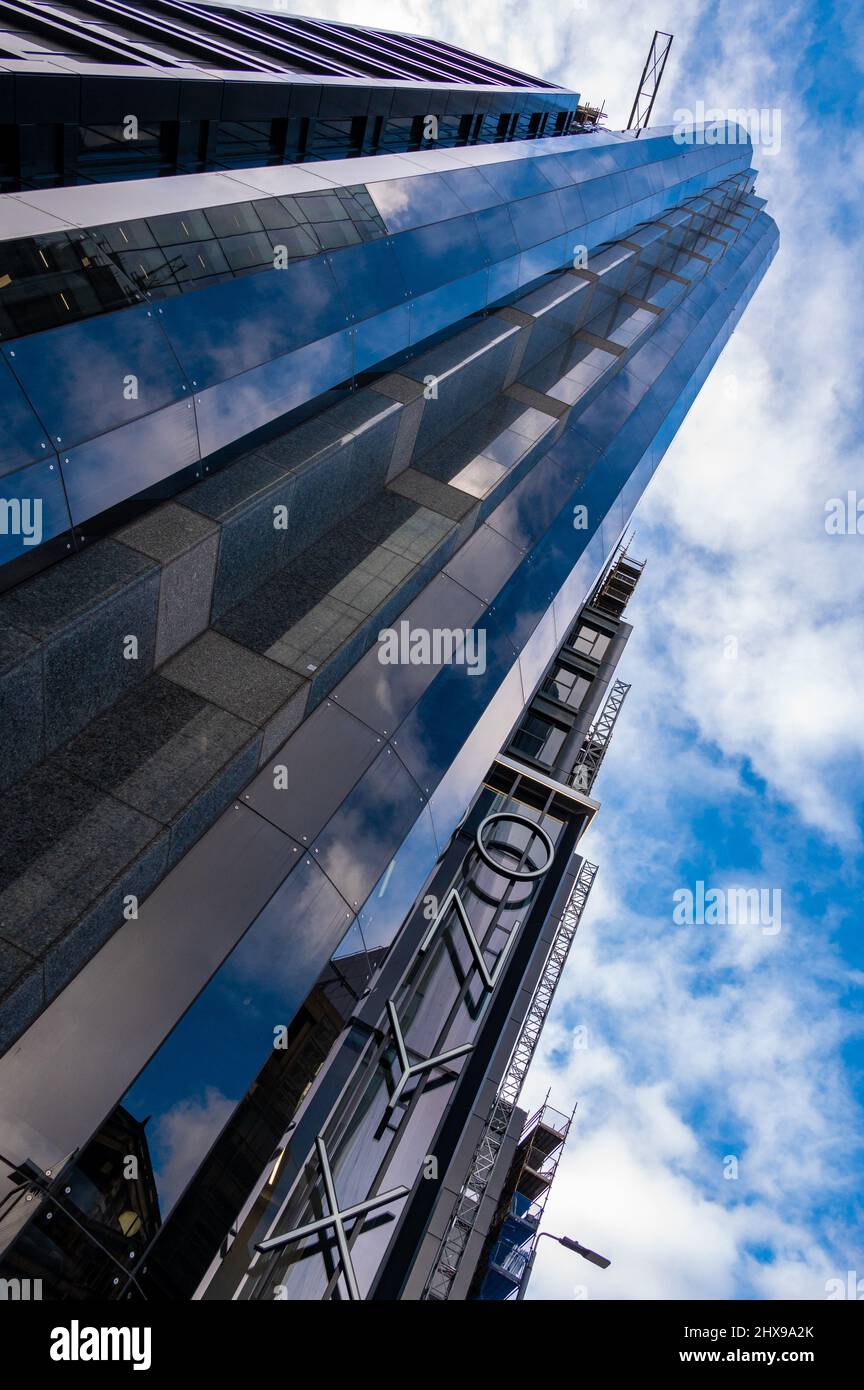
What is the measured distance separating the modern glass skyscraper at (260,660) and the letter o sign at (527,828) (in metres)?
0.10

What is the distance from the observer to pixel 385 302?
15.9 metres

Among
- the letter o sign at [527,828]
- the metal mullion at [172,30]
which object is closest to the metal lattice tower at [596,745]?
the letter o sign at [527,828]

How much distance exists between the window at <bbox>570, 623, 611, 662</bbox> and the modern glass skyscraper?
13.4 meters

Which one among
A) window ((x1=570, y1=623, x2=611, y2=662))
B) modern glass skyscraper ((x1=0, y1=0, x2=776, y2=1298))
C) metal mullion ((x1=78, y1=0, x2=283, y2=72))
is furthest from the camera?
window ((x1=570, y1=623, x2=611, y2=662))

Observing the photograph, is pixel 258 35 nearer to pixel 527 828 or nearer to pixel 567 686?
pixel 567 686

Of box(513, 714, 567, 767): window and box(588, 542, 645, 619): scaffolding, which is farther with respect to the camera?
box(588, 542, 645, 619): scaffolding

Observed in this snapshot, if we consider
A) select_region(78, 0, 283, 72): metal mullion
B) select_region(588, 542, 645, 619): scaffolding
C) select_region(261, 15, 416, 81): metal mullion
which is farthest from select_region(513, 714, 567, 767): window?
select_region(261, 15, 416, 81): metal mullion

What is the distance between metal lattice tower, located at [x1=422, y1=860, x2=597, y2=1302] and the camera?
69.8 ft

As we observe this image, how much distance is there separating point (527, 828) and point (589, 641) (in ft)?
60.3

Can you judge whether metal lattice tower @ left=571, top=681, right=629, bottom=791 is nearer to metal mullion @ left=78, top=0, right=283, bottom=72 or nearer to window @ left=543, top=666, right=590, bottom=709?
window @ left=543, top=666, right=590, bottom=709

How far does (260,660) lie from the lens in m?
11.9
